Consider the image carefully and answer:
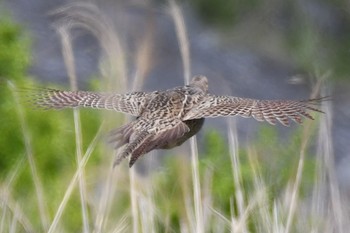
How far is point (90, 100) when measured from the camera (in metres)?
3.22

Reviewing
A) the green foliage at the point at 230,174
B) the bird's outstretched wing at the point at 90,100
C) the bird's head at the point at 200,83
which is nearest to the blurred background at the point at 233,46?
the green foliage at the point at 230,174

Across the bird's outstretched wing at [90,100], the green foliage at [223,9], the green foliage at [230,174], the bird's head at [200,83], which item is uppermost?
the green foliage at [223,9]

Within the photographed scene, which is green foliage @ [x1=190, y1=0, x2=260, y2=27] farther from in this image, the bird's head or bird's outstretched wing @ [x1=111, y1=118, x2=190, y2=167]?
bird's outstretched wing @ [x1=111, y1=118, x2=190, y2=167]

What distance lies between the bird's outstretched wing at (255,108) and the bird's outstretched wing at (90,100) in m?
0.14

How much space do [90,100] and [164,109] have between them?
169 mm

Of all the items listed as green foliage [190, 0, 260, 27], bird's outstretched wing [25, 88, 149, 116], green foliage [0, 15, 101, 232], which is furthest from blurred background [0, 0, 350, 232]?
bird's outstretched wing [25, 88, 149, 116]

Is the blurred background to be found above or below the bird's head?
above

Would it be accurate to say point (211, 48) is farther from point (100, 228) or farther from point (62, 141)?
point (100, 228)

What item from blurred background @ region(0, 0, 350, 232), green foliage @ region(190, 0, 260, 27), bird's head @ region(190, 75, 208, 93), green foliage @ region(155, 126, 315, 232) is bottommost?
green foliage @ region(155, 126, 315, 232)

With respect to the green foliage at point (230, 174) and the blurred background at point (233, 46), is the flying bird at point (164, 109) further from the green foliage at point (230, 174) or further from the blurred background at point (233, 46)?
the blurred background at point (233, 46)

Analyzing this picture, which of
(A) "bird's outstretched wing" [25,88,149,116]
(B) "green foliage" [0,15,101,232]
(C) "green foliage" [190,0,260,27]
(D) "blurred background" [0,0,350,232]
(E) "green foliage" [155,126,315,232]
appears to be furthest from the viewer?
(C) "green foliage" [190,0,260,27]

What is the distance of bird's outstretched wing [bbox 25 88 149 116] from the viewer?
10.5 ft

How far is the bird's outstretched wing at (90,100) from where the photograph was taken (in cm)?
319

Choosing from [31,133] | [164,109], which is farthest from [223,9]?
[164,109]
